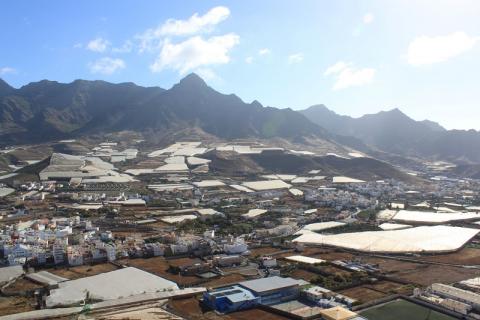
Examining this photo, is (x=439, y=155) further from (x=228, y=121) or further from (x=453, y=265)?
(x=453, y=265)

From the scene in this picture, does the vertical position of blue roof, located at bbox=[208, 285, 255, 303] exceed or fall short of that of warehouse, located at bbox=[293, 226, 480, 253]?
it exceeds it

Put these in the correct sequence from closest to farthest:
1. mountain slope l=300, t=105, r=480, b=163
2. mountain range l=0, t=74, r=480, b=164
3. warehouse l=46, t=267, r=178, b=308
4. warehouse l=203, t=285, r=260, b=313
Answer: warehouse l=203, t=285, r=260, b=313
warehouse l=46, t=267, r=178, b=308
mountain slope l=300, t=105, r=480, b=163
mountain range l=0, t=74, r=480, b=164

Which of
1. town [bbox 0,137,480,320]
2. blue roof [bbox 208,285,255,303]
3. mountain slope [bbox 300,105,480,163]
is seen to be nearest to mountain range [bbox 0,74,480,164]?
mountain slope [bbox 300,105,480,163]

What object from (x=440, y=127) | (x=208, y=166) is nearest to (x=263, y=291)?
(x=208, y=166)

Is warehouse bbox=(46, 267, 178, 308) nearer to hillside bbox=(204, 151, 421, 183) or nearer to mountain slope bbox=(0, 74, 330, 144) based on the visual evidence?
hillside bbox=(204, 151, 421, 183)

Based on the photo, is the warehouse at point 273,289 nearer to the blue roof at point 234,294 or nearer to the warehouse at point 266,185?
the blue roof at point 234,294

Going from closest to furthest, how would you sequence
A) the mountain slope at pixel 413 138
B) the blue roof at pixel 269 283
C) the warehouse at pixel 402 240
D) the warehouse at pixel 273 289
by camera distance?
the warehouse at pixel 273 289 < the blue roof at pixel 269 283 < the warehouse at pixel 402 240 < the mountain slope at pixel 413 138

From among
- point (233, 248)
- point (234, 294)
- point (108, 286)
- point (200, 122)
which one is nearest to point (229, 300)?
point (234, 294)

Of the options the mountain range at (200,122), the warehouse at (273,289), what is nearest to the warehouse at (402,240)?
the warehouse at (273,289)

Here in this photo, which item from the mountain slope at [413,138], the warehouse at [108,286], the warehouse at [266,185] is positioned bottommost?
the warehouse at [108,286]
